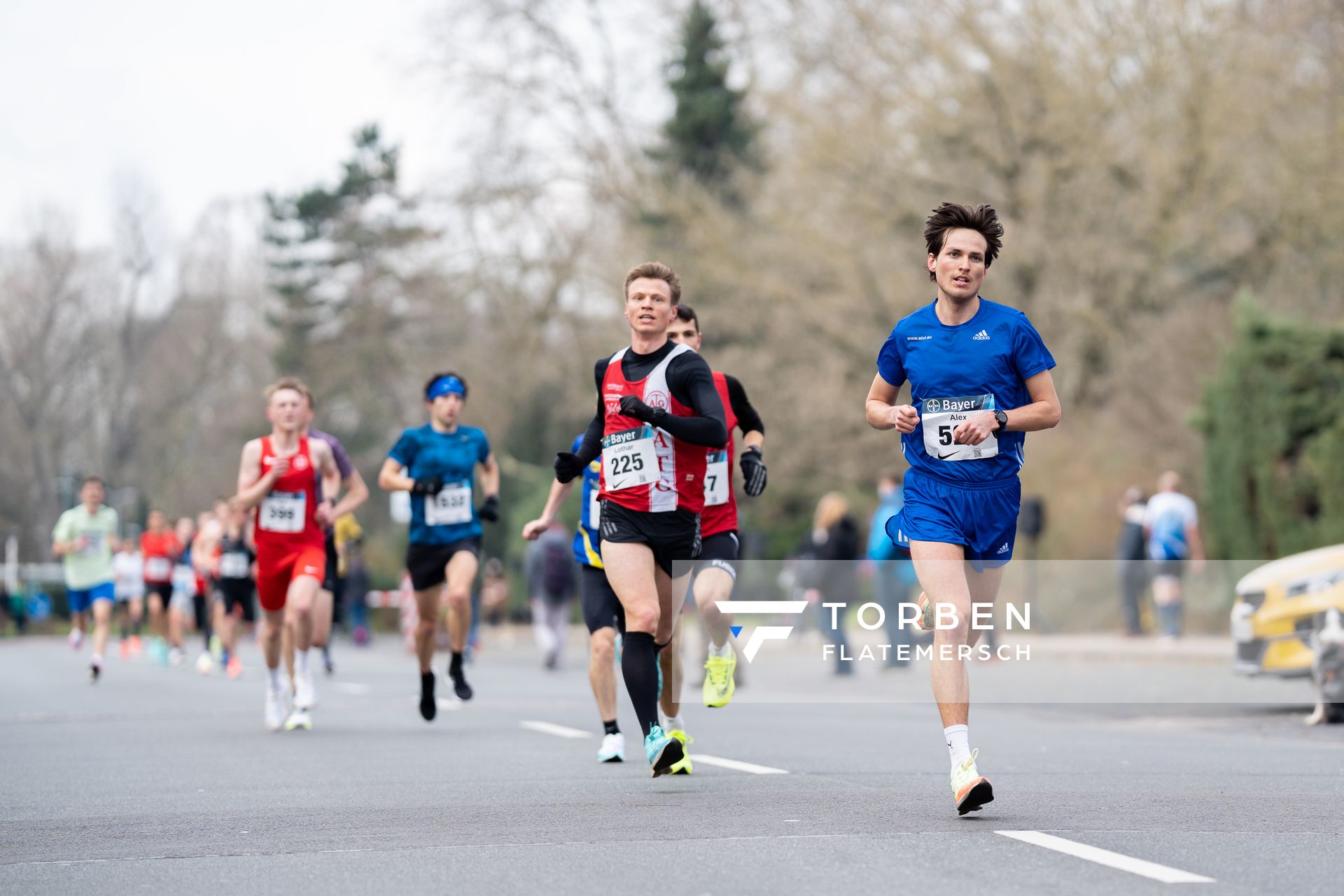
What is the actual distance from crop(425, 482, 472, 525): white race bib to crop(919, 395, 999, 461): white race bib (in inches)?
212

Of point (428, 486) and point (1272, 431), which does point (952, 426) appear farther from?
point (1272, 431)

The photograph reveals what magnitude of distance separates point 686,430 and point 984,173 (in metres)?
24.9

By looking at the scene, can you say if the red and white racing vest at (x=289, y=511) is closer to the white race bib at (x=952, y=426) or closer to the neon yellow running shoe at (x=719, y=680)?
the neon yellow running shoe at (x=719, y=680)

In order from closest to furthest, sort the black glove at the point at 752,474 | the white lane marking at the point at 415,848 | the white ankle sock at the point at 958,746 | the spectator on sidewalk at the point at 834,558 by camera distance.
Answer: the white lane marking at the point at 415,848
the white ankle sock at the point at 958,746
the black glove at the point at 752,474
the spectator on sidewalk at the point at 834,558

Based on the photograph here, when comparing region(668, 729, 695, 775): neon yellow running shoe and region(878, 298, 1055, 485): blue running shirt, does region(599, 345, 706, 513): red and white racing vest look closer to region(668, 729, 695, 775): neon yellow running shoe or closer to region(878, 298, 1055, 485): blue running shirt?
region(668, 729, 695, 775): neon yellow running shoe

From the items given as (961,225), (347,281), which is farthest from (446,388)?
(347,281)

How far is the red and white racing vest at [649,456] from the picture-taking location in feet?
26.6

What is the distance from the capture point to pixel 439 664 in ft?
81.2

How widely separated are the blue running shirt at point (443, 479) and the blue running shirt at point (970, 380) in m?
5.28

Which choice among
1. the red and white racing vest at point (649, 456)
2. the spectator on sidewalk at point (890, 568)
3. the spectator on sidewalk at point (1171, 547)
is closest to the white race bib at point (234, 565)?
the spectator on sidewalk at point (890, 568)

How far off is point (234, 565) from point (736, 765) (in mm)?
11964

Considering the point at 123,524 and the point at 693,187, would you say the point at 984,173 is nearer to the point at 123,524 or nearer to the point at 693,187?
the point at 693,187

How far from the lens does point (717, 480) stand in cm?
895

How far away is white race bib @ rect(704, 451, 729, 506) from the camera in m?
8.90
